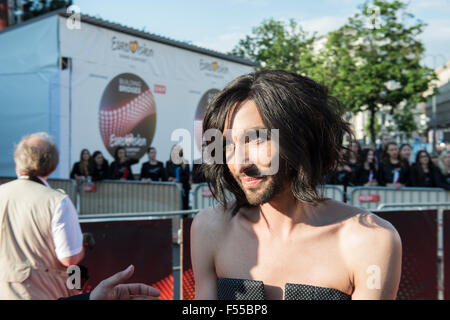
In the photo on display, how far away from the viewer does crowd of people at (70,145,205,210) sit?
9.70 metres

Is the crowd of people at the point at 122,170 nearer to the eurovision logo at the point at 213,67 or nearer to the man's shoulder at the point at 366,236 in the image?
the eurovision logo at the point at 213,67

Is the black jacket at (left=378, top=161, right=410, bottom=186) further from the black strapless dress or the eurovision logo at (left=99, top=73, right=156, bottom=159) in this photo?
the black strapless dress

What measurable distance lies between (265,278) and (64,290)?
1.81m

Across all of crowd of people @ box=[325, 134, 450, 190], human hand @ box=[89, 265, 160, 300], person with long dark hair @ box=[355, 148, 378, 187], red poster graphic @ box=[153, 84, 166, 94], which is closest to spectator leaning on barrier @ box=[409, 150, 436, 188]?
crowd of people @ box=[325, 134, 450, 190]

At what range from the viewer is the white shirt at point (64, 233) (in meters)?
2.90

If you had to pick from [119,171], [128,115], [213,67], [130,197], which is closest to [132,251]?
[130,197]

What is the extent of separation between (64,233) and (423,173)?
23.0 ft

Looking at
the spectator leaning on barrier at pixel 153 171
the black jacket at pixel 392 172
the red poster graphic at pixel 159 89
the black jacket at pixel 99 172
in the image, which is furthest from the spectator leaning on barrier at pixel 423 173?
the red poster graphic at pixel 159 89

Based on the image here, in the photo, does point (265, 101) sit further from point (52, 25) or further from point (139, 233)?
point (52, 25)

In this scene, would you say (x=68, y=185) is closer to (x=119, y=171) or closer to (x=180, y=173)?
(x=119, y=171)

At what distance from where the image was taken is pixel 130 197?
31.9 feet

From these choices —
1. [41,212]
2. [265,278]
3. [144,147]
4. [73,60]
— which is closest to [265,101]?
[265,278]

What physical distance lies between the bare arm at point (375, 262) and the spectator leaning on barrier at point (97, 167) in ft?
29.8
